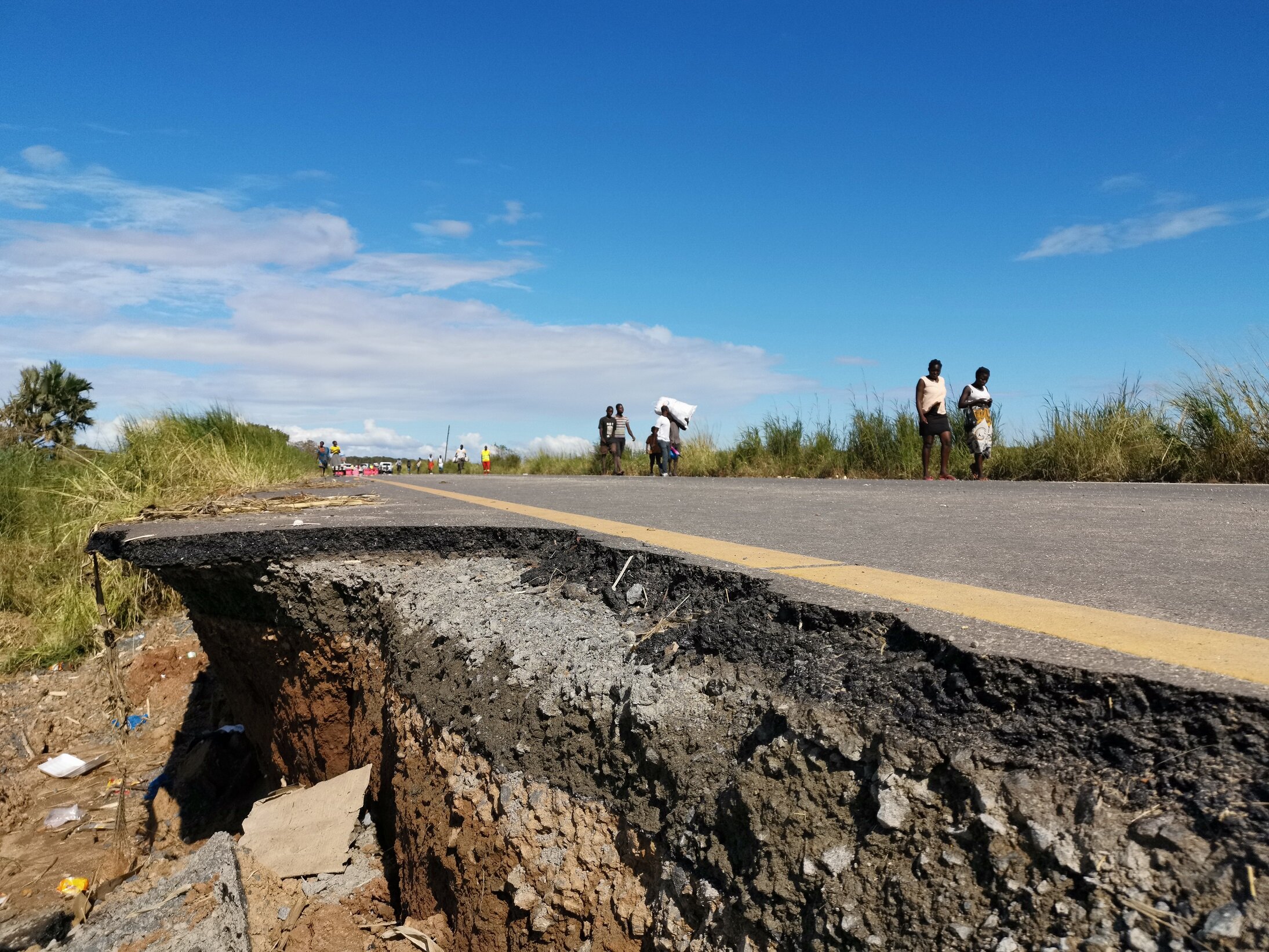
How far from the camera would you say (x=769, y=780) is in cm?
167

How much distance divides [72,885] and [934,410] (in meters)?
9.58

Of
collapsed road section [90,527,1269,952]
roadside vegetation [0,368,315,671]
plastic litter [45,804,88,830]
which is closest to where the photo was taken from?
collapsed road section [90,527,1269,952]

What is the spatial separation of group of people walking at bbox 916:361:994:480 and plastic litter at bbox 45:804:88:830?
9218mm

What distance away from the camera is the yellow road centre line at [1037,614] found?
5.50 feet

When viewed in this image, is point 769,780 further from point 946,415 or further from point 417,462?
point 417,462

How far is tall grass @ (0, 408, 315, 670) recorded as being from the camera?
6688 mm

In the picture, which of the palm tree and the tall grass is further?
the palm tree

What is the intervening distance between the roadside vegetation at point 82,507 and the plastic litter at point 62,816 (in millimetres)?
1883

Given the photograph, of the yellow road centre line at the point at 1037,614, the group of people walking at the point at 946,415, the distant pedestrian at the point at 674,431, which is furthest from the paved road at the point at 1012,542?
the distant pedestrian at the point at 674,431

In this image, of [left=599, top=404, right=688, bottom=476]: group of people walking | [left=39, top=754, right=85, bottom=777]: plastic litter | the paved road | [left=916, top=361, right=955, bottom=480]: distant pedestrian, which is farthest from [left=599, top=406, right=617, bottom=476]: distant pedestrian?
[left=39, top=754, right=85, bottom=777]: plastic litter

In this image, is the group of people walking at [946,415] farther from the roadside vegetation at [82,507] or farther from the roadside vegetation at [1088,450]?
the roadside vegetation at [82,507]

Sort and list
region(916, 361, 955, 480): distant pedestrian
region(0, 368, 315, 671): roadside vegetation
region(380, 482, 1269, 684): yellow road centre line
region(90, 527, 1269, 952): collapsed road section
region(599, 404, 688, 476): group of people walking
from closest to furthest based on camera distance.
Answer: region(90, 527, 1269, 952): collapsed road section → region(380, 482, 1269, 684): yellow road centre line → region(0, 368, 315, 671): roadside vegetation → region(916, 361, 955, 480): distant pedestrian → region(599, 404, 688, 476): group of people walking

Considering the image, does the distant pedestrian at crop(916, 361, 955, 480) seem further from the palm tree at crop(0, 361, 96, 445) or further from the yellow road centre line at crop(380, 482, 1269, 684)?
the palm tree at crop(0, 361, 96, 445)

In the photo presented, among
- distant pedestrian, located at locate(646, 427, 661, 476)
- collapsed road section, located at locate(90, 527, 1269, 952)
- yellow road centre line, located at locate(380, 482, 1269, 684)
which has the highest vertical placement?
distant pedestrian, located at locate(646, 427, 661, 476)
